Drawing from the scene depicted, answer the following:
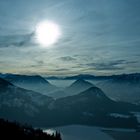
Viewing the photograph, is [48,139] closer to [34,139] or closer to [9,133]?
[34,139]

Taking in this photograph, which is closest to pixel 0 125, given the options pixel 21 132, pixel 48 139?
pixel 21 132

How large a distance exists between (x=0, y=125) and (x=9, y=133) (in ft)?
50.7

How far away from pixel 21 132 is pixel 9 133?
37.6 feet

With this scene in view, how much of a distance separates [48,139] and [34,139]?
Answer: 15.2 metres

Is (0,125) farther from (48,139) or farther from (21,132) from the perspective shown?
(48,139)

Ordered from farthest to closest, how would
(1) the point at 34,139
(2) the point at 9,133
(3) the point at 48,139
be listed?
1. (3) the point at 48,139
2. (1) the point at 34,139
3. (2) the point at 9,133

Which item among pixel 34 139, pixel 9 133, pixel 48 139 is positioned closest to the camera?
pixel 9 133

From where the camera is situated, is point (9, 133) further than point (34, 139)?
No

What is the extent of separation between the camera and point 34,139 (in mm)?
149500

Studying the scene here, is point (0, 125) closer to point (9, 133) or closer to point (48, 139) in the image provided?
point (9, 133)

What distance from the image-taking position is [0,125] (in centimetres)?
15312

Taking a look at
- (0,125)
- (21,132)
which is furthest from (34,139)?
(0,125)

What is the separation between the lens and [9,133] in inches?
5507

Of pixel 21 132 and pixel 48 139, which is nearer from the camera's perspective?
pixel 21 132
